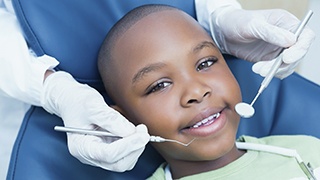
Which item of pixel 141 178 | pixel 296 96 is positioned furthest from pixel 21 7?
pixel 296 96

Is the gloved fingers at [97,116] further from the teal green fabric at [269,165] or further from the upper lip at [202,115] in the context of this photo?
the teal green fabric at [269,165]

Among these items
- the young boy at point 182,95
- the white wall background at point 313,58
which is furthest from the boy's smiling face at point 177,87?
the white wall background at point 313,58

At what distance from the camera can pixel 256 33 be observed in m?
1.17

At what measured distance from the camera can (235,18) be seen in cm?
124

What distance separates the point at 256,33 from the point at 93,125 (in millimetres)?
458

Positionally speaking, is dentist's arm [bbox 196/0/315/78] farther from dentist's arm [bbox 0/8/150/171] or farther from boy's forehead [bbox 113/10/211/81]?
dentist's arm [bbox 0/8/150/171]

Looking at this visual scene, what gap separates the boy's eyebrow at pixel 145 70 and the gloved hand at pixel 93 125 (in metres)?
0.10

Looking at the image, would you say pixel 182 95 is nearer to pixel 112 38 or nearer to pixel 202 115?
pixel 202 115

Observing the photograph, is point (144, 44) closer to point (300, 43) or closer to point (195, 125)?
point (195, 125)

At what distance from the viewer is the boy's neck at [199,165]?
1.11m

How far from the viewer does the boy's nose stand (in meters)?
1.00

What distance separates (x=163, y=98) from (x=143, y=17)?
213 millimetres

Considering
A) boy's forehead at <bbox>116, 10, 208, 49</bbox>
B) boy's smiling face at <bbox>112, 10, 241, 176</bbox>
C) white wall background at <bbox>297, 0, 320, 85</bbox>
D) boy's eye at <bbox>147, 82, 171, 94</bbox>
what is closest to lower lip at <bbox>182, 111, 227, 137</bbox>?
boy's smiling face at <bbox>112, 10, 241, 176</bbox>

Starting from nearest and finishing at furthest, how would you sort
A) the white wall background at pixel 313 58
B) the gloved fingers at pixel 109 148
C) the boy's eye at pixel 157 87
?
the gloved fingers at pixel 109 148 < the boy's eye at pixel 157 87 < the white wall background at pixel 313 58
